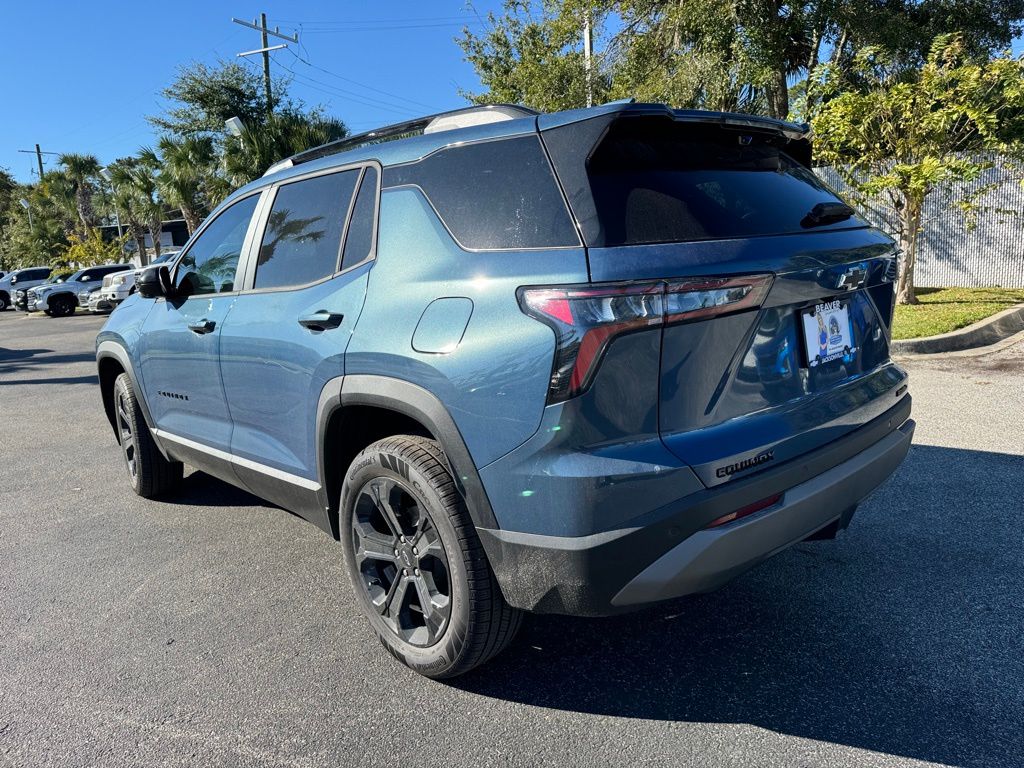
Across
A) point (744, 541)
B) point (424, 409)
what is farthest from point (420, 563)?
point (744, 541)

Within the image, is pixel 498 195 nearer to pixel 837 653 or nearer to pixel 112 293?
pixel 837 653

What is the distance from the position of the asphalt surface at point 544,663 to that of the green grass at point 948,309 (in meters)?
5.31

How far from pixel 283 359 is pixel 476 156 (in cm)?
114

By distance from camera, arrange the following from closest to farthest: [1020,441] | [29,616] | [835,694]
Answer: [835,694]
[29,616]
[1020,441]

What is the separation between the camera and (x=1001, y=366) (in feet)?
24.8

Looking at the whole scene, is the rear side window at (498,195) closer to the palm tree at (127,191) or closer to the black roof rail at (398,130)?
the black roof rail at (398,130)

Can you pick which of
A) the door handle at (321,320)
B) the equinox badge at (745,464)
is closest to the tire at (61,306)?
the door handle at (321,320)

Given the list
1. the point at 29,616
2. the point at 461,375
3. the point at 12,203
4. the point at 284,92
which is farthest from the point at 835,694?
the point at 12,203

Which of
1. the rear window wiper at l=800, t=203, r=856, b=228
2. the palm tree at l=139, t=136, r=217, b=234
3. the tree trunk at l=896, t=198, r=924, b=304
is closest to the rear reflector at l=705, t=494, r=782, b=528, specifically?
the rear window wiper at l=800, t=203, r=856, b=228

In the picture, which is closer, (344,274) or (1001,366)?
(344,274)

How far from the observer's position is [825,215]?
2.69m

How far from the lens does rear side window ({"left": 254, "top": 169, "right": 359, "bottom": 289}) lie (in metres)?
3.10

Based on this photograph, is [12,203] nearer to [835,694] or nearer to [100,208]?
[100,208]

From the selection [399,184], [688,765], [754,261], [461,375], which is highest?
[399,184]
